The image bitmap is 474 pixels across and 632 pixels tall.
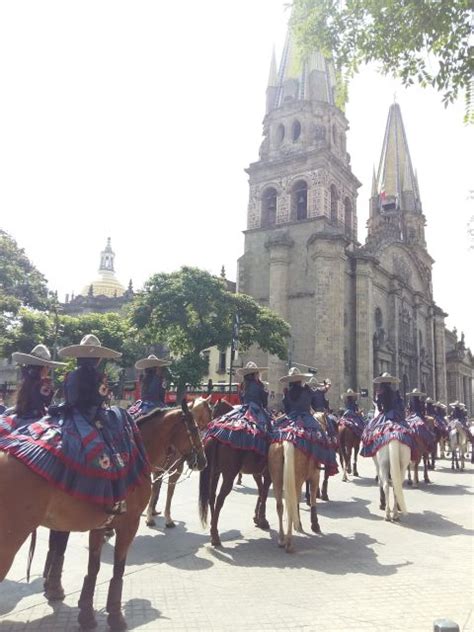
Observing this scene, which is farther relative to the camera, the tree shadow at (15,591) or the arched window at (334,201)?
the arched window at (334,201)

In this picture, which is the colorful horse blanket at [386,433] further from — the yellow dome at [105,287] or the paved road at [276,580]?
the yellow dome at [105,287]

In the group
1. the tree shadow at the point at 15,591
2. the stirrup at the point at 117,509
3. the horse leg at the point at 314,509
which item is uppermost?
the stirrup at the point at 117,509

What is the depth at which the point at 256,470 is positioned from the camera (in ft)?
28.6

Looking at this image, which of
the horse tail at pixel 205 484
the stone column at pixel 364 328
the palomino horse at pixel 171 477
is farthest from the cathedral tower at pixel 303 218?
the horse tail at pixel 205 484

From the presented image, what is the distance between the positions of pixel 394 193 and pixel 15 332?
169 feet

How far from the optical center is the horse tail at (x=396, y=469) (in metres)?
9.41

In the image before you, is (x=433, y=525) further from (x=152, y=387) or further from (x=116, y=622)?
(x=116, y=622)

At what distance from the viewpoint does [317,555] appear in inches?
291

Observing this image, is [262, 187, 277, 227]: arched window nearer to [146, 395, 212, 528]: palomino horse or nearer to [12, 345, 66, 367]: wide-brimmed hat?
[146, 395, 212, 528]: palomino horse

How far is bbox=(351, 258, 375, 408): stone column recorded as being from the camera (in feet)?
143

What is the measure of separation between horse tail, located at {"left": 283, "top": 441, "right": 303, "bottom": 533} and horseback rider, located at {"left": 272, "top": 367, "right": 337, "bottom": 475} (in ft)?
0.62

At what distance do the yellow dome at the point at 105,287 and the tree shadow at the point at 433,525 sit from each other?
7033 cm

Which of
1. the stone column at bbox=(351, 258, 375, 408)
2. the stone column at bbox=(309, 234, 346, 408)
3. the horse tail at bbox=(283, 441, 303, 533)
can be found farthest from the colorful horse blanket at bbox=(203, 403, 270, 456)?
the stone column at bbox=(351, 258, 375, 408)

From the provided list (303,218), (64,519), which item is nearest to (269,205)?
(303,218)
